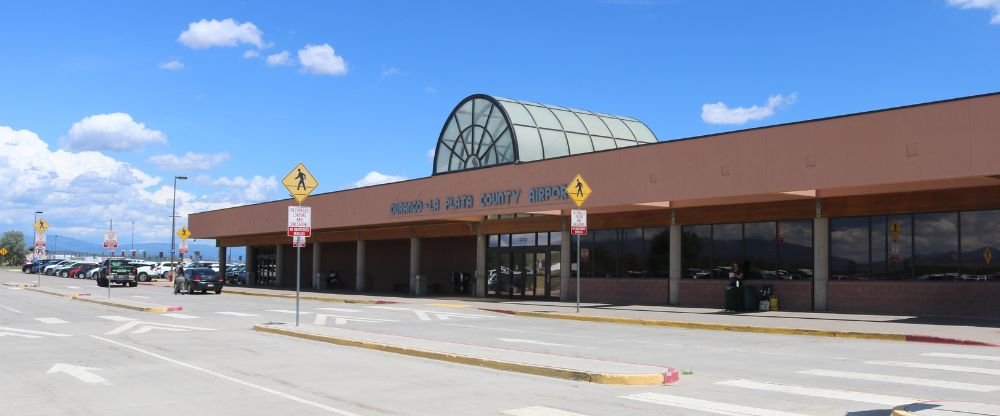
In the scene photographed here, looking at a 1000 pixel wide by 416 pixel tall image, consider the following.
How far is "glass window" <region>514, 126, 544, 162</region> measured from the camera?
43.6m

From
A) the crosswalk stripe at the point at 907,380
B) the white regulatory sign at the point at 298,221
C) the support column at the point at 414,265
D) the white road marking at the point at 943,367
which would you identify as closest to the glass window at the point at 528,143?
the support column at the point at 414,265

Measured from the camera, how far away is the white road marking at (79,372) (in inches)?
481

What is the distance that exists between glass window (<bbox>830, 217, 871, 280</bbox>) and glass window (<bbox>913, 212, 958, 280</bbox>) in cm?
141

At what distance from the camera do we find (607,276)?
34.0m

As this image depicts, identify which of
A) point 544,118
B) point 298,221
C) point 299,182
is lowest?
point 298,221

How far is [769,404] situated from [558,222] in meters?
26.2

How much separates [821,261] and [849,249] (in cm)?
88

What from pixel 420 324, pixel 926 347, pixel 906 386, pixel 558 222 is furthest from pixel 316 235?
pixel 906 386

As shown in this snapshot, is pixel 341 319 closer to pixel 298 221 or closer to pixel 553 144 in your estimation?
pixel 298 221

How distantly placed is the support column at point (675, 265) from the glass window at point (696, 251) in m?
0.20

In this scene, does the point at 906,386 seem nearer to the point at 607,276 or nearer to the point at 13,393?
the point at 13,393

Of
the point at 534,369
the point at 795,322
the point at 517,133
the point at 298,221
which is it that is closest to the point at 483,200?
the point at 517,133

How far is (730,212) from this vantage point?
95.3 ft

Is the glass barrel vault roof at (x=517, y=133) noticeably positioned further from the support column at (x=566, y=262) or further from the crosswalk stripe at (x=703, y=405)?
the crosswalk stripe at (x=703, y=405)
